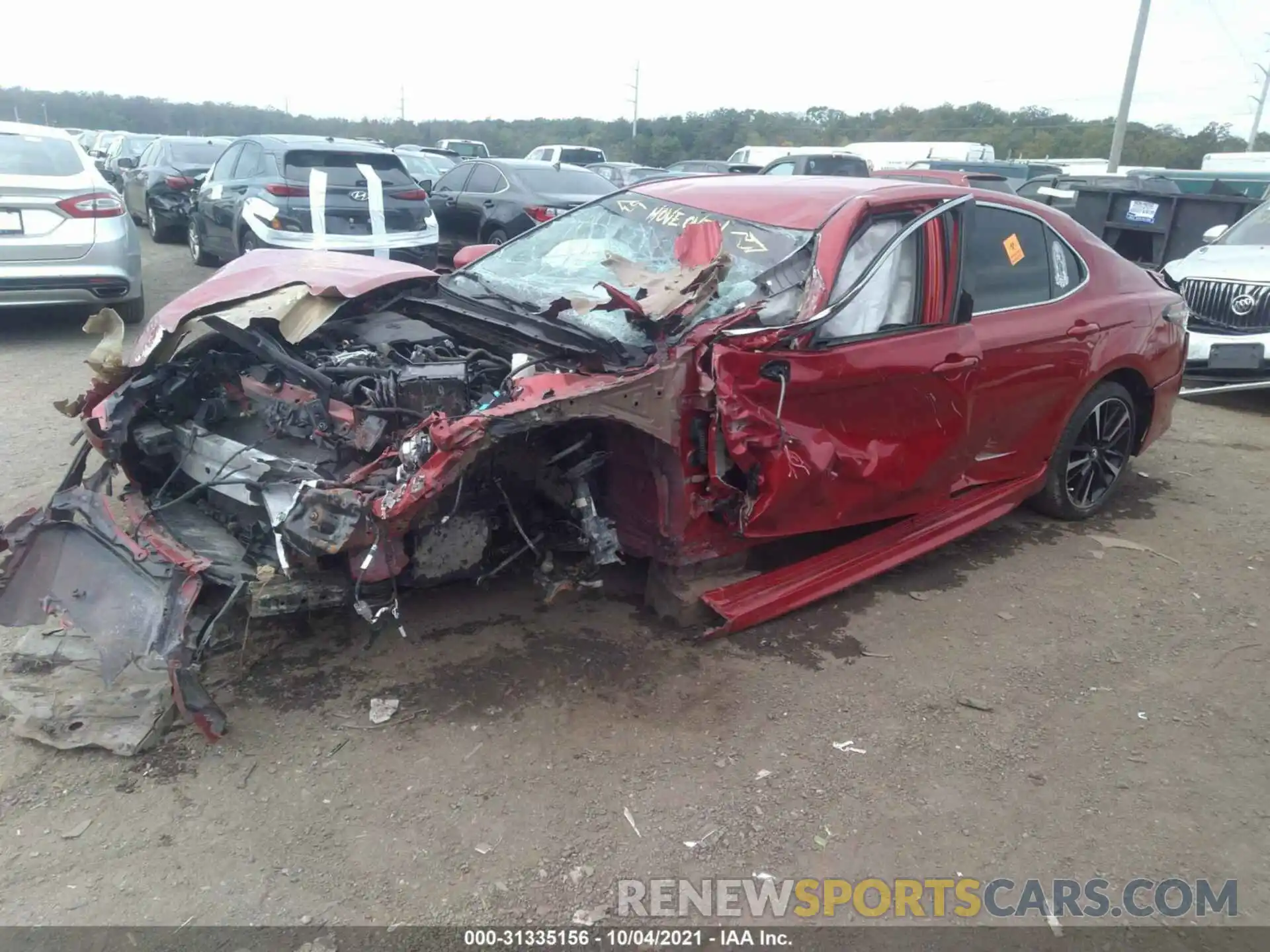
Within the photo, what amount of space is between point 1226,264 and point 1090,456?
4.51 meters

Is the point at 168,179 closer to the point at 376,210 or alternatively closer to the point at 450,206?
the point at 450,206

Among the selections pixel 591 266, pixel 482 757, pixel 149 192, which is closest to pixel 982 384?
pixel 591 266

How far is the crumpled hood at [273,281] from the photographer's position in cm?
363

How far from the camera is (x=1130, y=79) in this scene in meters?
21.1

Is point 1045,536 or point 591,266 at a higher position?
point 591,266

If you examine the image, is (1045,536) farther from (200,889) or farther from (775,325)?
(200,889)

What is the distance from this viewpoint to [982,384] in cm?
389

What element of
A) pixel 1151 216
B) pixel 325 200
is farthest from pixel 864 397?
pixel 1151 216

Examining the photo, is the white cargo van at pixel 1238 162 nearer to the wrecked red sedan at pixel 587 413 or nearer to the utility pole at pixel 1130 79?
the utility pole at pixel 1130 79

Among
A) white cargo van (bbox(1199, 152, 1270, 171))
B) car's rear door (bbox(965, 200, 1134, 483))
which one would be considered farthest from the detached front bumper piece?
white cargo van (bbox(1199, 152, 1270, 171))

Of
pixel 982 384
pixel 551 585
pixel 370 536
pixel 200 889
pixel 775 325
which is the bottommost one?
pixel 200 889

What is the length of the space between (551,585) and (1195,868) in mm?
2165

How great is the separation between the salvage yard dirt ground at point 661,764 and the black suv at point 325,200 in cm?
636

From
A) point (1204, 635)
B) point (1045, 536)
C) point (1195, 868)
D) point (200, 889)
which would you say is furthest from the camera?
point (1045, 536)
